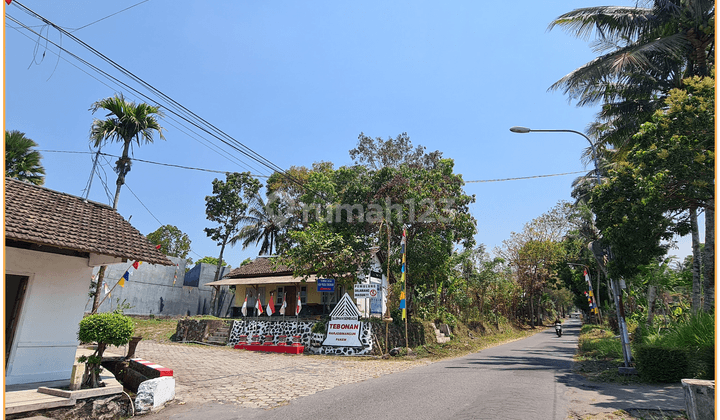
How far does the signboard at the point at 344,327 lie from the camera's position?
699 inches

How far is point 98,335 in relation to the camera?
7.71 m

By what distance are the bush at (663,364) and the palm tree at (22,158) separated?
834 inches

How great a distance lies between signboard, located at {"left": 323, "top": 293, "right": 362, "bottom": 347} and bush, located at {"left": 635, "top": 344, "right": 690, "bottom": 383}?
1040 centimetres

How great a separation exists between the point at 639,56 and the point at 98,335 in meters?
17.3

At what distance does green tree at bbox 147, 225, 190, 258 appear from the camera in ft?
152

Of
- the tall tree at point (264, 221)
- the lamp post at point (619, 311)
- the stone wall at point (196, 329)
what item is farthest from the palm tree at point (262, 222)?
the lamp post at point (619, 311)

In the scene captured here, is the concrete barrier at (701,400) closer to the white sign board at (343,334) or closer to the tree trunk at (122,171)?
the white sign board at (343,334)

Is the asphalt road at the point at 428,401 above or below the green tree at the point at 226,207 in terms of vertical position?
below

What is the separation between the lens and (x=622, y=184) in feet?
38.8

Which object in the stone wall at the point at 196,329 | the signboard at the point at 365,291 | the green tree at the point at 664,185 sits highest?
the green tree at the point at 664,185

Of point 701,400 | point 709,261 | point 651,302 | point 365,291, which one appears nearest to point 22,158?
point 365,291

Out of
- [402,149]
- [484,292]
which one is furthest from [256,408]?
[484,292]

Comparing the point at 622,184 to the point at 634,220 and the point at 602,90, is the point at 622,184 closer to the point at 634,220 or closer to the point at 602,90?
the point at 634,220

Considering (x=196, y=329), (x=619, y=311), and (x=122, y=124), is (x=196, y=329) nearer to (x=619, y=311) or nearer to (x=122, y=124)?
(x=122, y=124)
